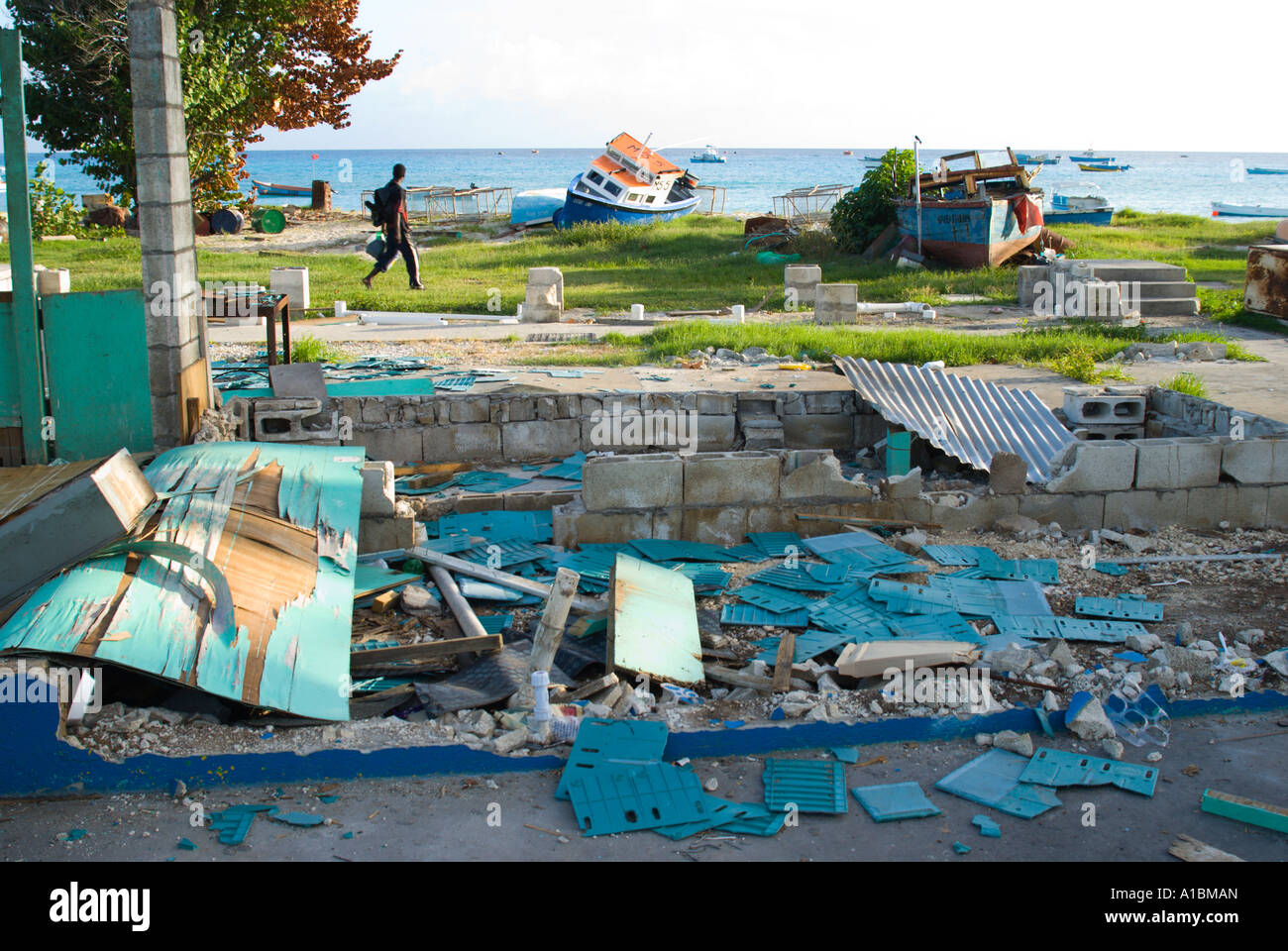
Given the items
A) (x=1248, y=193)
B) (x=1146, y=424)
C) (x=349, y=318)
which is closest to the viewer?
(x=1146, y=424)

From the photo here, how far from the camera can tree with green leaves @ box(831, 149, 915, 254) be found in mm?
23342

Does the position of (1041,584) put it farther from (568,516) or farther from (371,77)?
(371,77)

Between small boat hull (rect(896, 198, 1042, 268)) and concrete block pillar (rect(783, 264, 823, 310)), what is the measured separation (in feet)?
16.8

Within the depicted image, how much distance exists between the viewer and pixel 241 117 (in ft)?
78.9

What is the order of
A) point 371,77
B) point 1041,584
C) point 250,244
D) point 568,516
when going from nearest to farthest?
point 1041,584 → point 568,516 → point 250,244 → point 371,77

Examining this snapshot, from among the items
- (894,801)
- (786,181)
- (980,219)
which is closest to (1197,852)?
(894,801)

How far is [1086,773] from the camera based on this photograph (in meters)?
4.90

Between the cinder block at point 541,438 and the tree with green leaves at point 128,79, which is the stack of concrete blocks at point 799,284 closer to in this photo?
the cinder block at point 541,438

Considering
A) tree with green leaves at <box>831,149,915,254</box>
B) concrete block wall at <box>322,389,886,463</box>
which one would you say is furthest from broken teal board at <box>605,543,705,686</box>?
tree with green leaves at <box>831,149,915,254</box>

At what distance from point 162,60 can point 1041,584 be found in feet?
23.3

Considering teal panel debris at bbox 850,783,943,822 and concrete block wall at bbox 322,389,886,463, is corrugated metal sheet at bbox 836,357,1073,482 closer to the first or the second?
concrete block wall at bbox 322,389,886,463

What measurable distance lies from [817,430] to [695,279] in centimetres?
989

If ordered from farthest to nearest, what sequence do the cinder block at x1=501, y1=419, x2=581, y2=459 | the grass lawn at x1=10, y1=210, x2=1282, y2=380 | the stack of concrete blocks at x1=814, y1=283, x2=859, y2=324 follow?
the stack of concrete blocks at x1=814, y1=283, x2=859, y2=324 → the grass lawn at x1=10, y1=210, x2=1282, y2=380 → the cinder block at x1=501, y1=419, x2=581, y2=459

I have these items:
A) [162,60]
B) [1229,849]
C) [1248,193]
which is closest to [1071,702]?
[1229,849]
